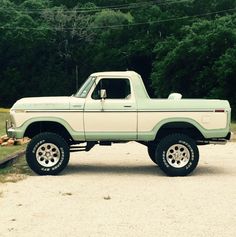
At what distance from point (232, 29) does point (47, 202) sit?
132 ft

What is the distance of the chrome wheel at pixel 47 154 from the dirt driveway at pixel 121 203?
1.21ft

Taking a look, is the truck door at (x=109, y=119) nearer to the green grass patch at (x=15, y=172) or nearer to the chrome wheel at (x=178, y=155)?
the chrome wheel at (x=178, y=155)

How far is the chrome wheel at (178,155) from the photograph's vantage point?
39.6ft

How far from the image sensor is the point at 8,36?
70.9m

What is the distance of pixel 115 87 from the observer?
12375 mm

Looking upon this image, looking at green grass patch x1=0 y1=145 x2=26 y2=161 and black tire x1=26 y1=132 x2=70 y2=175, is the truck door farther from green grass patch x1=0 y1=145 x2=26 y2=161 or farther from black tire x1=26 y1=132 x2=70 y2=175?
green grass patch x1=0 y1=145 x2=26 y2=161

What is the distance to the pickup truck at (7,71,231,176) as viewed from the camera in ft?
39.3

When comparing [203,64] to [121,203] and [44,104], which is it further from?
[121,203]

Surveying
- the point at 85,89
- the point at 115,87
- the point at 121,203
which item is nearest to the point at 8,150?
the point at 85,89

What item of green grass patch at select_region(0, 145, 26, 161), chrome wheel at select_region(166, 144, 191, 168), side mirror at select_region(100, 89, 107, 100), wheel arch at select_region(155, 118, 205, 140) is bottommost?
green grass patch at select_region(0, 145, 26, 161)

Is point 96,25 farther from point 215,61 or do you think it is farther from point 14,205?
point 14,205

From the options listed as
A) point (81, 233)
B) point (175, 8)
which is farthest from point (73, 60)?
point (81, 233)

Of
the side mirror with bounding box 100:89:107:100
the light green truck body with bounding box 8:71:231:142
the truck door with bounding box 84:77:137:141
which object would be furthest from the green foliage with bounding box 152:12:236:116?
the side mirror with bounding box 100:89:107:100

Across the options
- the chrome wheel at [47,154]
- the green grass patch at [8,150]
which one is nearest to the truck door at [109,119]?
the chrome wheel at [47,154]
